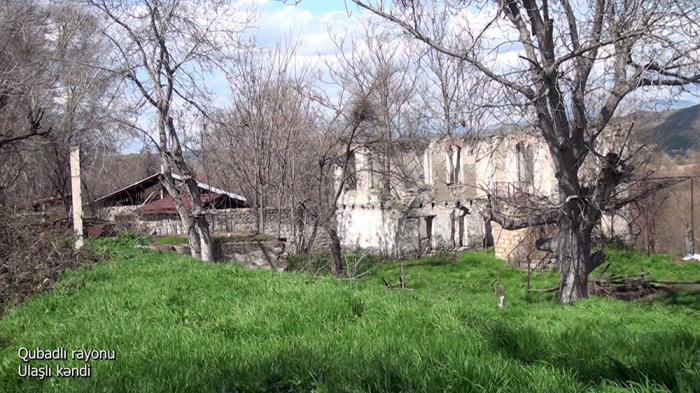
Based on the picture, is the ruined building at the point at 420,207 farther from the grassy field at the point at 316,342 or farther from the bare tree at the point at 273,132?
the grassy field at the point at 316,342

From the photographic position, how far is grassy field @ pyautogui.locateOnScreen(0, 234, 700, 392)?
4.02 m

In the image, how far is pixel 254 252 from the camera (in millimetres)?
19031

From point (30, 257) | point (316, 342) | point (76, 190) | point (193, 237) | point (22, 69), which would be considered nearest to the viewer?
point (316, 342)

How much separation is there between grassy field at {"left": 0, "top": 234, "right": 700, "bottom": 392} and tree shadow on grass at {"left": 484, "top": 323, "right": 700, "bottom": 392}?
0.01m

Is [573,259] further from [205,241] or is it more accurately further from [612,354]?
[205,241]

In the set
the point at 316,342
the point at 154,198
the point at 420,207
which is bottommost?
the point at 316,342

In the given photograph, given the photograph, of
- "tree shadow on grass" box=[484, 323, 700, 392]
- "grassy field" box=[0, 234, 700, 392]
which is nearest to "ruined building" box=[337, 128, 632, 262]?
"grassy field" box=[0, 234, 700, 392]

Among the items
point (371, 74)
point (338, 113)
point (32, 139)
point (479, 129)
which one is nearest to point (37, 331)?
point (479, 129)

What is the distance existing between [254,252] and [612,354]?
15332mm

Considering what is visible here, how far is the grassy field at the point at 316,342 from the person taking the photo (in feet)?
13.2

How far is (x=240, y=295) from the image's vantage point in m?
8.17

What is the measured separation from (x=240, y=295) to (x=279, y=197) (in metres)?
20.0

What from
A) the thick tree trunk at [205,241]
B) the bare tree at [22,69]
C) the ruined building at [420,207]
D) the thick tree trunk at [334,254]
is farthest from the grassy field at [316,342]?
the ruined building at [420,207]

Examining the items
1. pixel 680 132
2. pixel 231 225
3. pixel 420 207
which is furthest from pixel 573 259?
pixel 680 132
